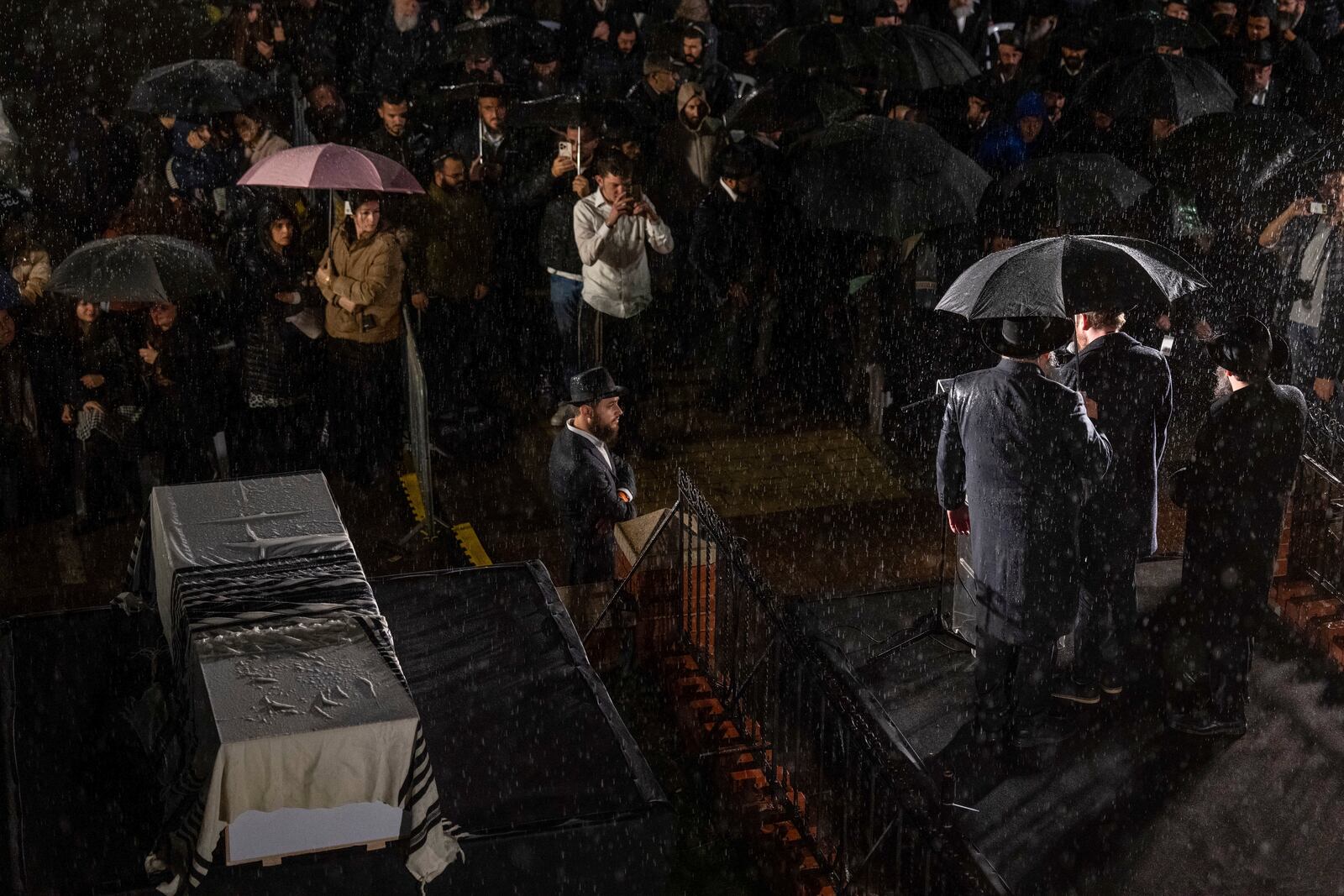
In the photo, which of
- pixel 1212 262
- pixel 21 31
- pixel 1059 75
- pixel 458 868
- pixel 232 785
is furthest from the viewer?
pixel 21 31

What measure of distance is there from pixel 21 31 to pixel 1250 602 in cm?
1107

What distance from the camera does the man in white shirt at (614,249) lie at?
34.0 ft

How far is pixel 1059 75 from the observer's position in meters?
12.8

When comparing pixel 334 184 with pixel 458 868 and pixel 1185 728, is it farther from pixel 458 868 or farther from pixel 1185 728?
pixel 1185 728

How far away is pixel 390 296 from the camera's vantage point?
1009 centimetres

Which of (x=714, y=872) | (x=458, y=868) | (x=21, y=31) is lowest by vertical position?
(x=714, y=872)

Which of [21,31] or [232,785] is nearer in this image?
[232,785]

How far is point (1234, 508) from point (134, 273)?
6.06 metres

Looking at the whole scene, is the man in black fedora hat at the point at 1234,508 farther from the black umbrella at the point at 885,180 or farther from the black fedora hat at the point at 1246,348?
the black umbrella at the point at 885,180

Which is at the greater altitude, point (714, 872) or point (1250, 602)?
point (1250, 602)

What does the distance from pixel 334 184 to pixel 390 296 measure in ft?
→ 2.59

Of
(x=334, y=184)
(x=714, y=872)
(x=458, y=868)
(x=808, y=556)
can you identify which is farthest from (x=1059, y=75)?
(x=458, y=868)

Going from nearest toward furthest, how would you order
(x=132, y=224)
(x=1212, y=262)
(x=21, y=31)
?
(x=132, y=224) → (x=1212, y=262) → (x=21, y=31)

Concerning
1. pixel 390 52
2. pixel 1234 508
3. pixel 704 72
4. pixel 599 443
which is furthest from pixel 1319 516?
pixel 390 52
